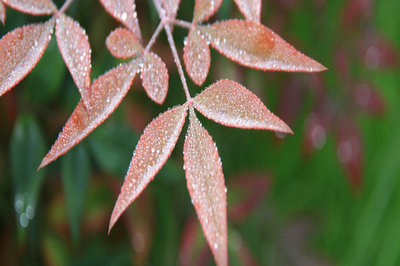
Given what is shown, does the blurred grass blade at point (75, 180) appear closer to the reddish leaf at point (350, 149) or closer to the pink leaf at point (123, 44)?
the pink leaf at point (123, 44)

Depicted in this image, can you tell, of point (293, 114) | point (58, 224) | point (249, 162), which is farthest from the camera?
point (249, 162)

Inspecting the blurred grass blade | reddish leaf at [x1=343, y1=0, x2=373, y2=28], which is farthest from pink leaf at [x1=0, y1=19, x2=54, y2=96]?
reddish leaf at [x1=343, y1=0, x2=373, y2=28]

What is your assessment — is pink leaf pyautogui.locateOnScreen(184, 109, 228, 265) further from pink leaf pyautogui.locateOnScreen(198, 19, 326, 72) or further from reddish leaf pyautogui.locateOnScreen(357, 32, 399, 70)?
reddish leaf pyautogui.locateOnScreen(357, 32, 399, 70)

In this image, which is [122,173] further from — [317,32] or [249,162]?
[249,162]

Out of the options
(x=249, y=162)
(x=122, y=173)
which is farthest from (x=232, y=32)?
(x=249, y=162)

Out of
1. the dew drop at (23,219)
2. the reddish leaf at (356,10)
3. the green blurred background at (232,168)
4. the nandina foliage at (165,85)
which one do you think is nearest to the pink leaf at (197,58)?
the nandina foliage at (165,85)

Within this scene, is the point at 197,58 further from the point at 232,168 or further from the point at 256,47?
the point at 232,168
